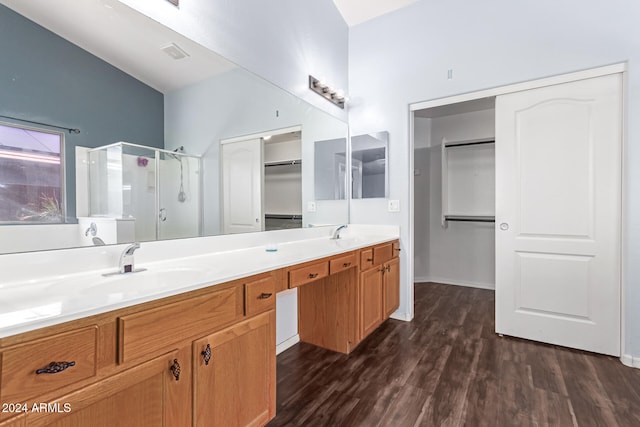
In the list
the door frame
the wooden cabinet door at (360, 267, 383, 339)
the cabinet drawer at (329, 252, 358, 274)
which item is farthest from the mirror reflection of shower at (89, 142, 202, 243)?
the door frame

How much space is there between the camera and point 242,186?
200cm

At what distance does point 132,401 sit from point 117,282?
1.38 ft

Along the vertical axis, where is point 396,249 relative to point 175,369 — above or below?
above

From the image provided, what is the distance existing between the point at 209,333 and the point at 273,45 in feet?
6.61

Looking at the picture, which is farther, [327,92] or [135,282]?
[327,92]

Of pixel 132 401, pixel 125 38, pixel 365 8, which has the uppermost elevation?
pixel 365 8

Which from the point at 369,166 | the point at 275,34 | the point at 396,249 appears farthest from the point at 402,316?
the point at 275,34

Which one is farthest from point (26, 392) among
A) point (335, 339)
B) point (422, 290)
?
point (422, 290)

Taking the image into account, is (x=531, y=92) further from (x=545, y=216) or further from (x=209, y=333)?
(x=209, y=333)

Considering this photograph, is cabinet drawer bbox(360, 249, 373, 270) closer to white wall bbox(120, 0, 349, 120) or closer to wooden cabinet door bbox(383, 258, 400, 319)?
wooden cabinet door bbox(383, 258, 400, 319)

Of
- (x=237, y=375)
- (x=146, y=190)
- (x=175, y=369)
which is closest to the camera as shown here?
(x=175, y=369)

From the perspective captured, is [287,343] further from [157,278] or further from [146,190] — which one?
[146,190]

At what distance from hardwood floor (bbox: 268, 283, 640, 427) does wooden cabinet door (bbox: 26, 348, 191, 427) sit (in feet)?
2.39

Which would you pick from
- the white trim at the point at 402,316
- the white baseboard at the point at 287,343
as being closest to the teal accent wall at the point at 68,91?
the white baseboard at the point at 287,343
